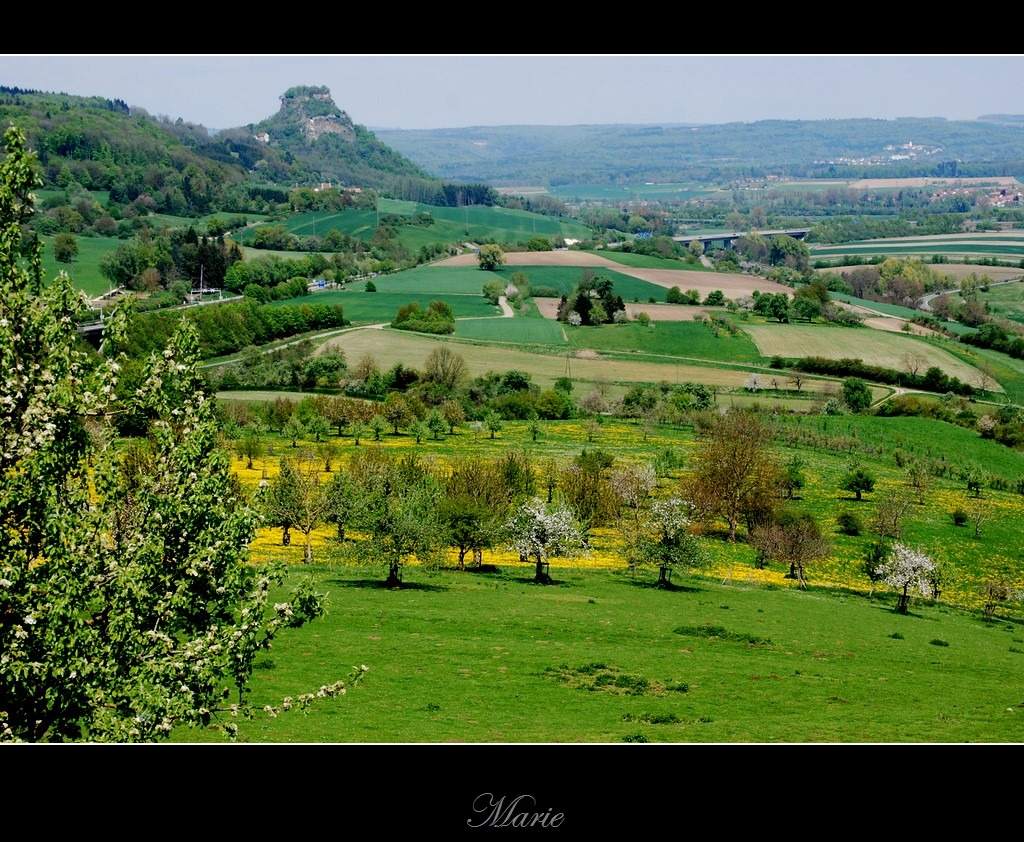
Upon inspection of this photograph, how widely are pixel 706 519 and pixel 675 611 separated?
16.6ft

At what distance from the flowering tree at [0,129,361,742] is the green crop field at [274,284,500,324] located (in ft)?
64.1

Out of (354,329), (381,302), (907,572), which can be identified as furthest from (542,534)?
(381,302)

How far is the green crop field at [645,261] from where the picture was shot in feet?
155

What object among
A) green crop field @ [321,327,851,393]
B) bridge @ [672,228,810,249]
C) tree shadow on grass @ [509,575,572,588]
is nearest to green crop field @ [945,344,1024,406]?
green crop field @ [321,327,851,393]

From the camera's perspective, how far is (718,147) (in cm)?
1584

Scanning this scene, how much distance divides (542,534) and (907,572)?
643cm

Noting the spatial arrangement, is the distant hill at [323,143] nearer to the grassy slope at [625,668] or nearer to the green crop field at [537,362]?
the green crop field at [537,362]

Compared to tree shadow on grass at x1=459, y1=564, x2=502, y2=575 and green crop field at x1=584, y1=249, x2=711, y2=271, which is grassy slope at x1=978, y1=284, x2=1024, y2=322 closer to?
green crop field at x1=584, y1=249, x2=711, y2=271

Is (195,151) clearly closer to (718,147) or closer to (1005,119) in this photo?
(718,147)

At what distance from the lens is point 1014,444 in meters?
19.0

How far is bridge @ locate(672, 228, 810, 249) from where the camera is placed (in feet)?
190

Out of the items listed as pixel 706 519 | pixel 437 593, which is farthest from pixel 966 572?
pixel 437 593
